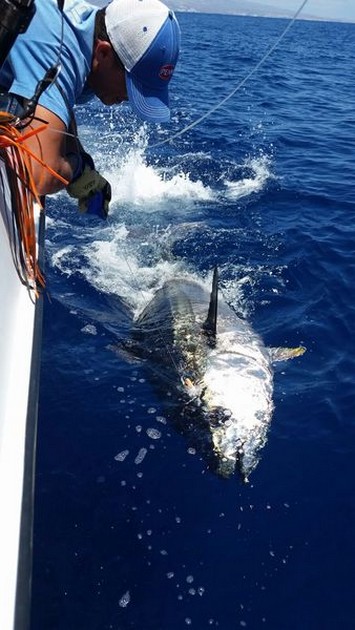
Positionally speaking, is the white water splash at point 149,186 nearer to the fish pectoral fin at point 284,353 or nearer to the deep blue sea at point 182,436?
the deep blue sea at point 182,436

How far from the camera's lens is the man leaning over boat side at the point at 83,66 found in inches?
88.7

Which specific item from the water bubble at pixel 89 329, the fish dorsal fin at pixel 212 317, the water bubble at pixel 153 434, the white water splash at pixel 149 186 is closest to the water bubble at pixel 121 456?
the water bubble at pixel 153 434

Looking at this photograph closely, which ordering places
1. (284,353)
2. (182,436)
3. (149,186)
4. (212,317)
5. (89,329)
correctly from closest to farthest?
1. (182,436)
2. (212,317)
3. (284,353)
4. (89,329)
5. (149,186)

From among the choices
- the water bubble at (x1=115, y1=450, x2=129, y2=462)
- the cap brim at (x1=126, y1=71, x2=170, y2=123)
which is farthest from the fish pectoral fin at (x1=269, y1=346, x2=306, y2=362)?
the cap brim at (x1=126, y1=71, x2=170, y2=123)

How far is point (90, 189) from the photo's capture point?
317cm

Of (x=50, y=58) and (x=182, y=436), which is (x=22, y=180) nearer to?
(x=50, y=58)

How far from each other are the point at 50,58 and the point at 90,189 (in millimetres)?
930

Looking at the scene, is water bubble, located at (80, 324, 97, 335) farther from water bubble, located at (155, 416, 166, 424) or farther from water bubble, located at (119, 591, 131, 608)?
water bubble, located at (119, 591, 131, 608)

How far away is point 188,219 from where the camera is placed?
7.71 meters

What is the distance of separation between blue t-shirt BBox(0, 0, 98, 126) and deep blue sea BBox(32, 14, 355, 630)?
2.37 metres

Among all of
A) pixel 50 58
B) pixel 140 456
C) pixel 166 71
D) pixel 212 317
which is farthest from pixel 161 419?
pixel 50 58

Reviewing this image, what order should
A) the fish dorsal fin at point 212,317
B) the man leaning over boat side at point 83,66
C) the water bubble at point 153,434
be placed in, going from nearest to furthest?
the man leaning over boat side at point 83,66
the water bubble at point 153,434
the fish dorsal fin at point 212,317

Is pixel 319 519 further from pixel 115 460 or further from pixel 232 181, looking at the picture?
pixel 232 181

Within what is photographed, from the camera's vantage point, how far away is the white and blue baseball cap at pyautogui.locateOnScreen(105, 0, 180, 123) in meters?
2.64
